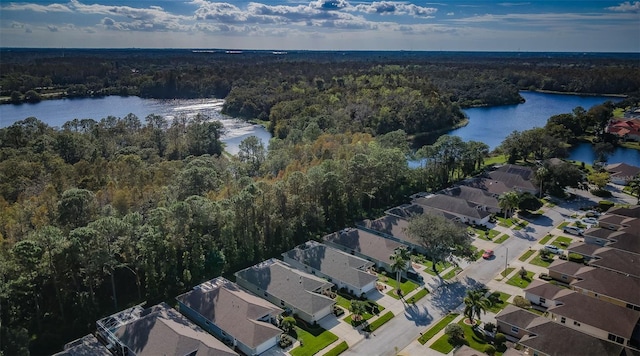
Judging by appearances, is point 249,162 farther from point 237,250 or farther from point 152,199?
point 237,250

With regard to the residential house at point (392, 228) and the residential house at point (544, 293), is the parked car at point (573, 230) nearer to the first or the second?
the residential house at point (544, 293)

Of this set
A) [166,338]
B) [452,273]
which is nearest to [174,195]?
[166,338]

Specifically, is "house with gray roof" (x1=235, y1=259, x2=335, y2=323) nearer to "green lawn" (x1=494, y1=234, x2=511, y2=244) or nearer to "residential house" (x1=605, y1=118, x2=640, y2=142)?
"green lawn" (x1=494, y1=234, x2=511, y2=244)

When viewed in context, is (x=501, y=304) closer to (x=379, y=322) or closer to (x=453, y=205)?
(x=379, y=322)

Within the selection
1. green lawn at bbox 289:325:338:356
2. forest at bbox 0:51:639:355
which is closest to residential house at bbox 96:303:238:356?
forest at bbox 0:51:639:355

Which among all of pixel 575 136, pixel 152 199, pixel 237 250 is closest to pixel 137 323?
pixel 237 250
